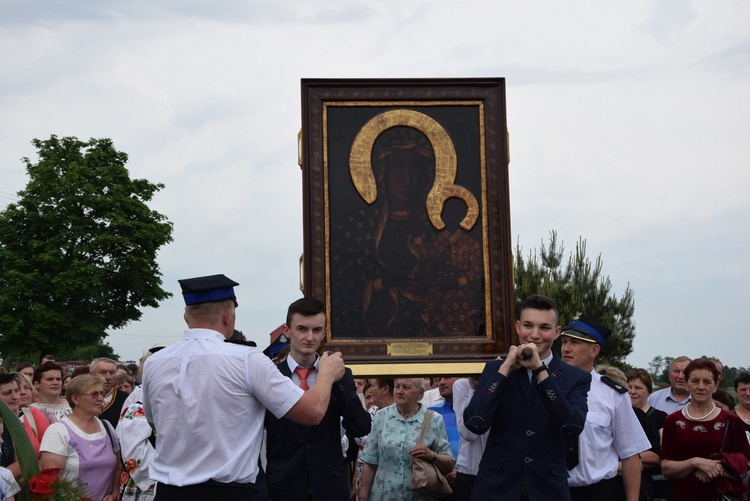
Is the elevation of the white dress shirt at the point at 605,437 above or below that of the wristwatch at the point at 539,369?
below

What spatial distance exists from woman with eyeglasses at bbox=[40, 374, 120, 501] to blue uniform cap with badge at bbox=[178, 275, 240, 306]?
3.27 metres

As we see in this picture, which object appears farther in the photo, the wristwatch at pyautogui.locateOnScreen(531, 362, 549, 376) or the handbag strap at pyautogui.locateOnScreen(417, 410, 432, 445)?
the handbag strap at pyautogui.locateOnScreen(417, 410, 432, 445)

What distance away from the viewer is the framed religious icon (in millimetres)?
6828

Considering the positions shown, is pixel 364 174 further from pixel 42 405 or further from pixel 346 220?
pixel 42 405

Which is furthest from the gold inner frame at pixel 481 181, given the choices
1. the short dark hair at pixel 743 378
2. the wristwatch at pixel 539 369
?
the short dark hair at pixel 743 378

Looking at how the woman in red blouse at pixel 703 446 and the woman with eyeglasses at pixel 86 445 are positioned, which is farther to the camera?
the woman in red blouse at pixel 703 446

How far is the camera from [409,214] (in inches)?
275

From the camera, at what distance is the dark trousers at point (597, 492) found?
6098 mm

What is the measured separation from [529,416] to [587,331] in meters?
1.63

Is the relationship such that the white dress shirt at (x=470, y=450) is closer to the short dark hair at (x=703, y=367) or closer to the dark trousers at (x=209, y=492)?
the dark trousers at (x=209, y=492)

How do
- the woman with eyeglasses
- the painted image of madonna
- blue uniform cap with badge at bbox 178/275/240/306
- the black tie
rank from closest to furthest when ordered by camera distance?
blue uniform cap with badge at bbox 178/275/240/306 < the black tie < the painted image of madonna < the woman with eyeglasses

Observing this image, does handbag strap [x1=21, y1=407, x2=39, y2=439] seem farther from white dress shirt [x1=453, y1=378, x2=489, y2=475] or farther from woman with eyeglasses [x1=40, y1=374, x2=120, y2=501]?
white dress shirt [x1=453, y1=378, x2=489, y2=475]

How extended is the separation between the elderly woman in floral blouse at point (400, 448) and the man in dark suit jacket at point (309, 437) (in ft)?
6.75

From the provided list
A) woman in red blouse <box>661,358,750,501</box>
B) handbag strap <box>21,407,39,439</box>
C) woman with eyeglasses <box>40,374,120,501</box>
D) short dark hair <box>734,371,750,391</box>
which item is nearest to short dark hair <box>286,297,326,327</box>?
woman with eyeglasses <box>40,374,120,501</box>
